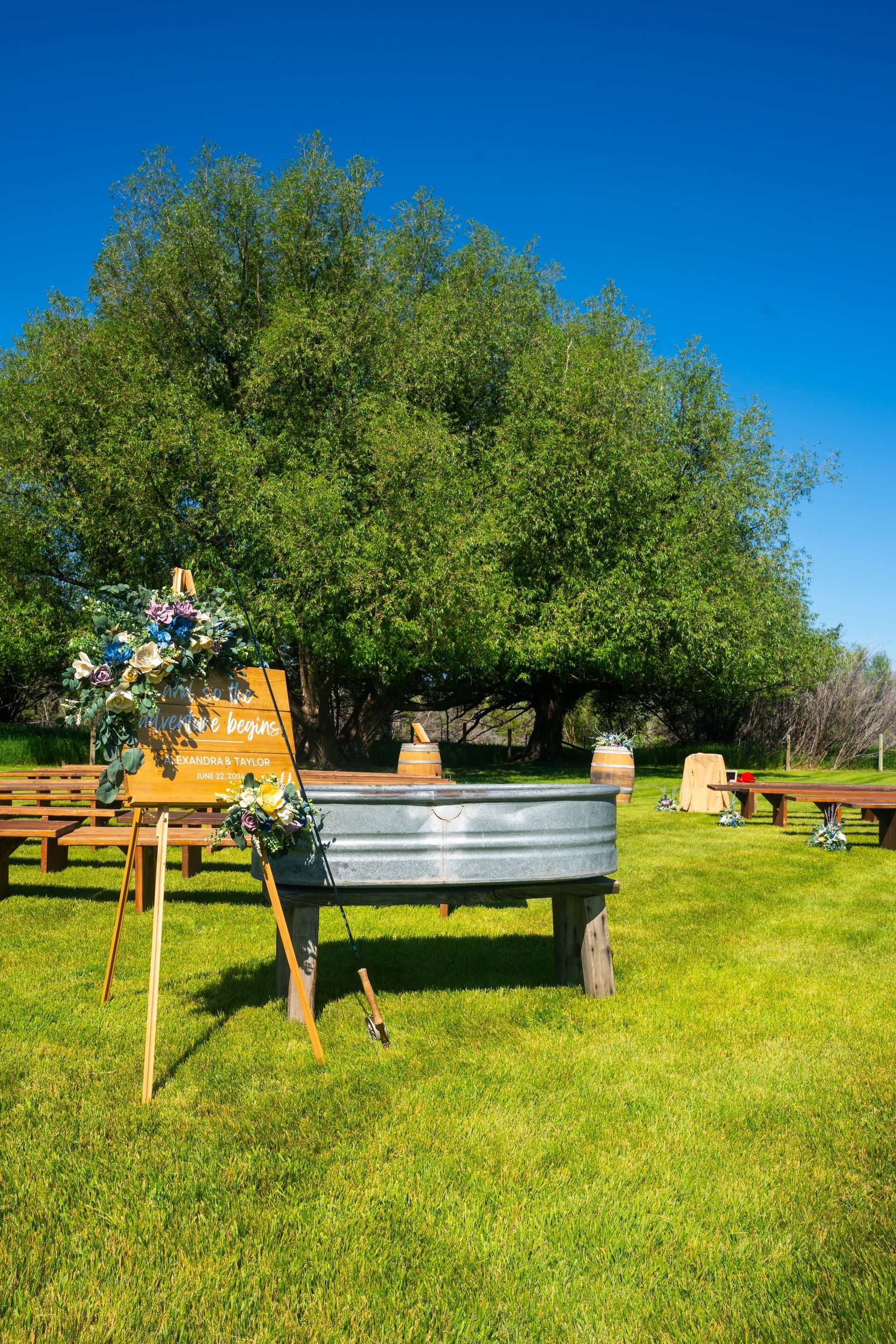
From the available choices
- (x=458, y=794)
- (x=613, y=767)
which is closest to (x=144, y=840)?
(x=458, y=794)

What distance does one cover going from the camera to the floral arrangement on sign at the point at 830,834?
10336mm

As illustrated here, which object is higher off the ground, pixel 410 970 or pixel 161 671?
pixel 161 671

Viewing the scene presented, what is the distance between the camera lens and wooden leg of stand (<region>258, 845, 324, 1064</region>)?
12.7 feet

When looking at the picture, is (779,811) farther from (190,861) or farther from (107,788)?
(107,788)

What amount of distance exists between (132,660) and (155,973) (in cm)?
125

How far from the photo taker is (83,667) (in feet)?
12.7

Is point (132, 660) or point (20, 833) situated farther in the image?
point (20, 833)

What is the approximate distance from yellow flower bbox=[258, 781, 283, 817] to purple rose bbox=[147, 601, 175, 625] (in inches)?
31.2

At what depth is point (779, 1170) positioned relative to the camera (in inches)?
120

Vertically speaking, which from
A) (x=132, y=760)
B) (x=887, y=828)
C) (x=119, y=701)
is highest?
(x=119, y=701)

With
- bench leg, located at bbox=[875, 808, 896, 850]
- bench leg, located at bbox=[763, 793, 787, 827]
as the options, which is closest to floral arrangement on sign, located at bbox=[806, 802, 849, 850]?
bench leg, located at bbox=[875, 808, 896, 850]

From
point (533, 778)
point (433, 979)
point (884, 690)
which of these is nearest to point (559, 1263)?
point (433, 979)

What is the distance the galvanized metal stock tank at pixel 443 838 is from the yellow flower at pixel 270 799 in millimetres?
265

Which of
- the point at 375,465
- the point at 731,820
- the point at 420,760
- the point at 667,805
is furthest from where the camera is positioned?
the point at 375,465
